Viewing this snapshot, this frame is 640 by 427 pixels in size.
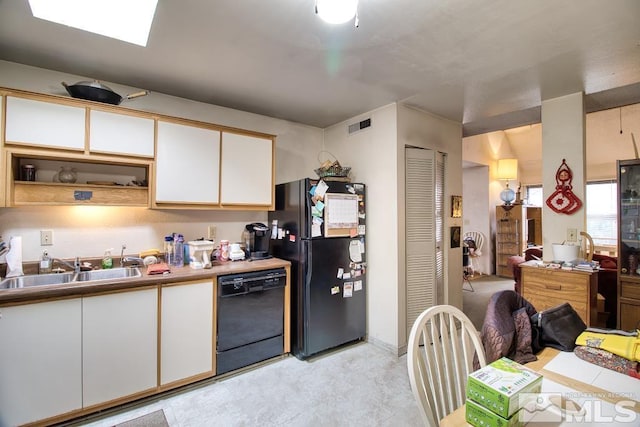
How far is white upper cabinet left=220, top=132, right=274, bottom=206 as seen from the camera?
2.86 metres

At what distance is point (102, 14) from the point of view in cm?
171

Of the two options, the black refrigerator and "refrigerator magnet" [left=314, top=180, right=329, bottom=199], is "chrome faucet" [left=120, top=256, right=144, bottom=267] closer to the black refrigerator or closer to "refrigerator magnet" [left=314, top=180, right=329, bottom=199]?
the black refrigerator

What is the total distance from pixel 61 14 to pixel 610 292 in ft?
19.3

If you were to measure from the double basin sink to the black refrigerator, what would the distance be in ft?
4.46

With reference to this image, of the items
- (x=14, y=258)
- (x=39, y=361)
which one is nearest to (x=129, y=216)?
(x=14, y=258)

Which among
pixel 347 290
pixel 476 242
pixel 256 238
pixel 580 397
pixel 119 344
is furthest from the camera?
pixel 476 242

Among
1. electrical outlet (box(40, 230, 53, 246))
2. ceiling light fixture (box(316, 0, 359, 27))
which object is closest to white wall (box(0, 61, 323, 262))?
electrical outlet (box(40, 230, 53, 246))

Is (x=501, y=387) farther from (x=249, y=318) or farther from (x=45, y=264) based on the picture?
(x=45, y=264)

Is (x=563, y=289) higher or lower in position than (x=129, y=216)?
lower

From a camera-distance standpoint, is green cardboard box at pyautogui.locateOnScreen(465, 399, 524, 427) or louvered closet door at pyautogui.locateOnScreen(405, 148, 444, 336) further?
louvered closet door at pyautogui.locateOnScreen(405, 148, 444, 336)

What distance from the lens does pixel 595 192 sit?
6.66 metres

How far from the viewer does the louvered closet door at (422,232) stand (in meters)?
3.13

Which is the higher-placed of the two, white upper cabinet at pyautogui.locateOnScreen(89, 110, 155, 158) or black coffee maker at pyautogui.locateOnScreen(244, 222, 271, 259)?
white upper cabinet at pyautogui.locateOnScreen(89, 110, 155, 158)

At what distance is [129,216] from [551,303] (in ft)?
12.8
